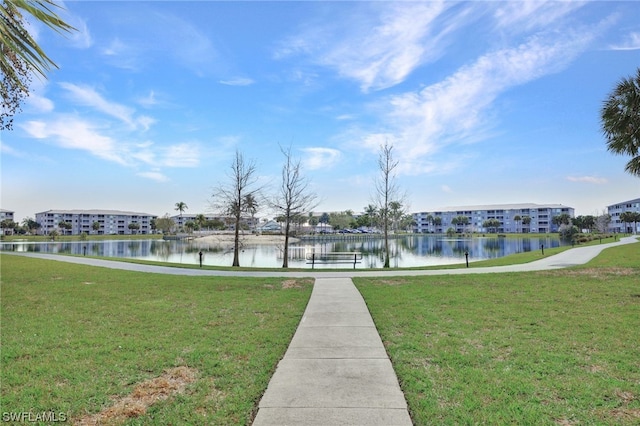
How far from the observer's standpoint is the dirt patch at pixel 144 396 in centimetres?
401

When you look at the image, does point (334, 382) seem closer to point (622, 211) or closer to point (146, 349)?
point (146, 349)

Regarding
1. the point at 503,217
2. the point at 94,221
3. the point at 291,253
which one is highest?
the point at 503,217

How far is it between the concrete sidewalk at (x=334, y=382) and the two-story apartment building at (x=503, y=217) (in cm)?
14169

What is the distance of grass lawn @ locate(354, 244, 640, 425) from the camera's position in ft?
13.8

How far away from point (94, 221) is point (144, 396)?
550 ft

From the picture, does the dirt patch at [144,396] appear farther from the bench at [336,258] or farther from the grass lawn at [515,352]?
the bench at [336,258]

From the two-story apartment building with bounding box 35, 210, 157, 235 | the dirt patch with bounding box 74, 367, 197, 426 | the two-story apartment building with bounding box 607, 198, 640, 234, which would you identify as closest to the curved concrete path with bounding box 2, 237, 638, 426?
the dirt patch with bounding box 74, 367, 197, 426

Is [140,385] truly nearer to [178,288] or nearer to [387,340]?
[387,340]

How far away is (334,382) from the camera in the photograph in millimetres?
4832

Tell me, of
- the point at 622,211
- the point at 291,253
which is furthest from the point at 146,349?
the point at 622,211

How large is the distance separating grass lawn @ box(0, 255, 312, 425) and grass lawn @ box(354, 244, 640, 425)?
2206 mm

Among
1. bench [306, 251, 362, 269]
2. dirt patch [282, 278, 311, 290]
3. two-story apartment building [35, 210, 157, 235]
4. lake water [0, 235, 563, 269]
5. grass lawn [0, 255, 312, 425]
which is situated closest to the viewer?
grass lawn [0, 255, 312, 425]

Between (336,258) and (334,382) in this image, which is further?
(336,258)

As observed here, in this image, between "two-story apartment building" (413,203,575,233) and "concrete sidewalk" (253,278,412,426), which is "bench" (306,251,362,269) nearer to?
"concrete sidewalk" (253,278,412,426)
